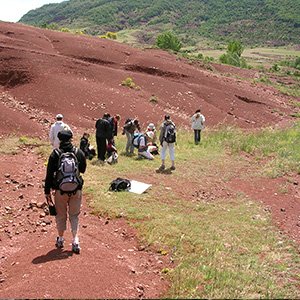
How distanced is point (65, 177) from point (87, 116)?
1441cm

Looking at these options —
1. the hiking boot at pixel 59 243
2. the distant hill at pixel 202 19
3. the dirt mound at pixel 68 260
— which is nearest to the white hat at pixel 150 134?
the dirt mound at pixel 68 260

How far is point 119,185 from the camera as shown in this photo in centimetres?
997

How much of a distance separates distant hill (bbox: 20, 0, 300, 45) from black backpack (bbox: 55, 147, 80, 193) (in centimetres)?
12960

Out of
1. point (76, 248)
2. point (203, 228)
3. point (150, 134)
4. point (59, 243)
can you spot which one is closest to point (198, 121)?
point (150, 134)

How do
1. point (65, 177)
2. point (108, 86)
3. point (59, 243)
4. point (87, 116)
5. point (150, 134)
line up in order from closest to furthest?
point (65, 177) < point (59, 243) < point (150, 134) < point (87, 116) < point (108, 86)

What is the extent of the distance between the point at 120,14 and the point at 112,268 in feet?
635

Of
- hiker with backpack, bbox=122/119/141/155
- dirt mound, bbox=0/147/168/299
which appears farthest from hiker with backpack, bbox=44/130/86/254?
hiker with backpack, bbox=122/119/141/155

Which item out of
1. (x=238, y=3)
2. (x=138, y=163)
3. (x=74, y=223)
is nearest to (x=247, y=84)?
(x=138, y=163)

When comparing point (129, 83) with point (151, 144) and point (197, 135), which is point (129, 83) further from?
point (151, 144)

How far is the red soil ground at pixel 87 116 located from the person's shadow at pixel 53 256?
0.02 m

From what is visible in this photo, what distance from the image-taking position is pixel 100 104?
2134 centimetres

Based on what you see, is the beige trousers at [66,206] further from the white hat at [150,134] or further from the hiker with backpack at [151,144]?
the white hat at [150,134]

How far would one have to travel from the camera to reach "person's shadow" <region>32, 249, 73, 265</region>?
6.14m

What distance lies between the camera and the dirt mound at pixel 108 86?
822 inches
